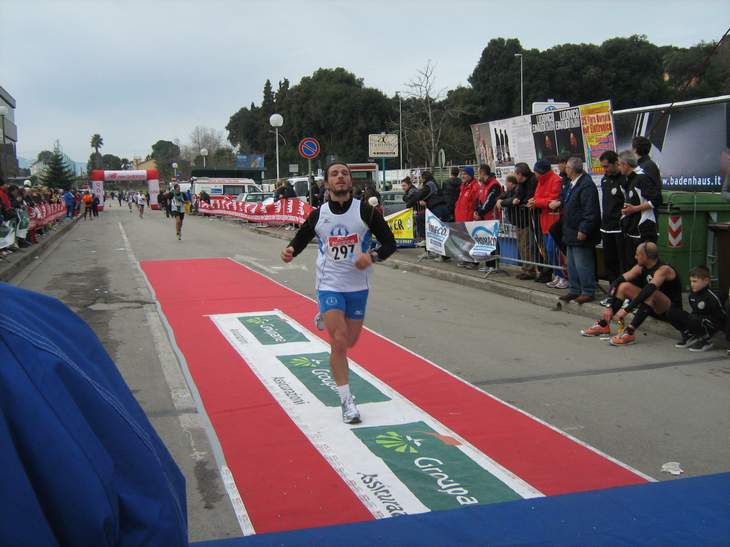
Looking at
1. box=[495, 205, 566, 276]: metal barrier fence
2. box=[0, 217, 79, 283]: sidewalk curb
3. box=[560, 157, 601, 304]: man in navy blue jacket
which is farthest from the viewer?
box=[0, 217, 79, 283]: sidewalk curb

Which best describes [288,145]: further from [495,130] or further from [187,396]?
[187,396]


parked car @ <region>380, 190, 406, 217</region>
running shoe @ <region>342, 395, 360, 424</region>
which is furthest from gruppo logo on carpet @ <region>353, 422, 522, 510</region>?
parked car @ <region>380, 190, 406, 217</region>

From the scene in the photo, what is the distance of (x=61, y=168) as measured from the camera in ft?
310

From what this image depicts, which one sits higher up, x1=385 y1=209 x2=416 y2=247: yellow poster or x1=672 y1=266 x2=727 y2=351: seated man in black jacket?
x1=385 y1=209 x2=416 y2=247: yellow poster

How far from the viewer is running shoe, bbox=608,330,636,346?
8.11 metres

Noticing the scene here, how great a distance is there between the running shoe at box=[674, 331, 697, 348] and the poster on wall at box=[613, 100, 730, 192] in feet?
20.3

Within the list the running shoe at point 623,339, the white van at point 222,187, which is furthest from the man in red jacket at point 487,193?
the white van at point 222,187

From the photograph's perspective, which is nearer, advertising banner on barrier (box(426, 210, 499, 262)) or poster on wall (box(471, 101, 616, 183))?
poster on wall (box(471, 101, 616, 183))

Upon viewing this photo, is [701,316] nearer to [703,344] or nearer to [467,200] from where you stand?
[703,344]

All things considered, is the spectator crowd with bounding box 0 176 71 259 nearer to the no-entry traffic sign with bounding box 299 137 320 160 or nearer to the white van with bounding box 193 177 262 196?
the no-entry traffic sign with bounding box 299 137 320 160

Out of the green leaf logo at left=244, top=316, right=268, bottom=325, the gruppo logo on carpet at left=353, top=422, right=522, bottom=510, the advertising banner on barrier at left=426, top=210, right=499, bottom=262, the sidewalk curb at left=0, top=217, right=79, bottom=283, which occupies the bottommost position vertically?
the gruppo logo on carpet at left=353, top=422, right=522, bottom=510

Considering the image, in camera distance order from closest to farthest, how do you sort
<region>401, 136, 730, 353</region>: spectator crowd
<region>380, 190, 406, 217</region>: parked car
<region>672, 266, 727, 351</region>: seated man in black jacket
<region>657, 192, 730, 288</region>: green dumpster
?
<region>672, 266, 727, 351</region>: seated man in black jacket
<region>401, 136, 730, 353</region>: spectator crowd
<region>657, 192, 730, 288</region>: green dumpster
<region>380, 190, 406, 217</region>: parked car

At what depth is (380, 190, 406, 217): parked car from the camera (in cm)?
2208

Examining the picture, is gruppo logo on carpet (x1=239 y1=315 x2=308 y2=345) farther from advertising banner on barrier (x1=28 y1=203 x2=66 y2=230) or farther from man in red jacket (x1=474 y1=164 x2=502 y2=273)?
advertising banner on barrier (x1=28 y1=203 x2=66 y2=230)
